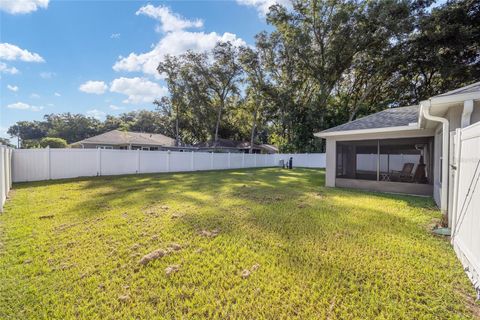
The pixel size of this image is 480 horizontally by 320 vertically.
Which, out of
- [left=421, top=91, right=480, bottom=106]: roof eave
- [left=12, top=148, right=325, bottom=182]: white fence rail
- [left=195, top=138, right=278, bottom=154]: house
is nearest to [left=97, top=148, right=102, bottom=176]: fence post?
[left=12, top=148, right=325, bottom=182]: white fence rail

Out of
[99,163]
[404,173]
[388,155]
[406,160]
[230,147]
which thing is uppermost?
[230,147]

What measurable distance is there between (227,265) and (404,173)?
339 inches

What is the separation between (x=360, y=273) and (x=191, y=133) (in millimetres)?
37707

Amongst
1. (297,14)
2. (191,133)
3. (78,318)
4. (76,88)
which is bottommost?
(78,318)

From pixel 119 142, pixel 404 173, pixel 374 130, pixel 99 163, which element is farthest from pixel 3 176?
pixel 119 142

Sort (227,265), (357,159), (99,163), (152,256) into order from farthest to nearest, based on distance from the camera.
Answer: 1. (99,163)
2. (357,159)
3. (152,256)
4. (227,265)

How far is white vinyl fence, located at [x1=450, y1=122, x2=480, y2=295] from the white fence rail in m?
12.8

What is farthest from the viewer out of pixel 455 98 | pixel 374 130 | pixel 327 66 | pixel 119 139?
pixel 119 139

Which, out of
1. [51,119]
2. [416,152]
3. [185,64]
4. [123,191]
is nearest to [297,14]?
[185,64]

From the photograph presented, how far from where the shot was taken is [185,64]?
26.5 metres

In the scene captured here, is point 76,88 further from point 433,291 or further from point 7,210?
point 433,291

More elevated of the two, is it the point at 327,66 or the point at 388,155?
the point at 327,66

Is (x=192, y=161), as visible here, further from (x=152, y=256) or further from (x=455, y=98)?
(x=455, y=98)

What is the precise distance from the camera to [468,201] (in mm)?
2875
